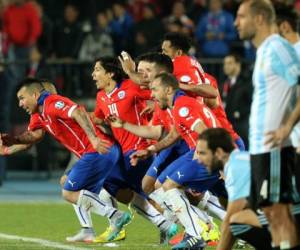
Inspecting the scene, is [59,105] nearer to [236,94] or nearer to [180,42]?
[180,42]

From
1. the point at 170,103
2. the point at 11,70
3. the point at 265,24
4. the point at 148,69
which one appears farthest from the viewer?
the point at 11,70

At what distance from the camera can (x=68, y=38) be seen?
2348cm

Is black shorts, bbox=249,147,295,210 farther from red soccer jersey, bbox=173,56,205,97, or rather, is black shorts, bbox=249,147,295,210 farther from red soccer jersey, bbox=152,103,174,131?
red soccer jersey, bbox=173,56,205,97

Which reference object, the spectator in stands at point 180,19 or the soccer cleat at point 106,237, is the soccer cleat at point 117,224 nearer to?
the soccer cleat at point 106,237

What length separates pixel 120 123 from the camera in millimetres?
→ 12062

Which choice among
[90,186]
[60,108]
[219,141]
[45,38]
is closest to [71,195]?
[90,186]

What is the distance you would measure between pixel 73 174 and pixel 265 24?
4.14 meters

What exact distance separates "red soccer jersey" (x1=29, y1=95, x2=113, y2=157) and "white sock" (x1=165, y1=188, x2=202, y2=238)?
4.81 ft

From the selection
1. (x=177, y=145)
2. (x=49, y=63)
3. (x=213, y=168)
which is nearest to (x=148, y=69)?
(x=177, y=145)

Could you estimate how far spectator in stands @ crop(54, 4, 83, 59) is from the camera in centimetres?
2336

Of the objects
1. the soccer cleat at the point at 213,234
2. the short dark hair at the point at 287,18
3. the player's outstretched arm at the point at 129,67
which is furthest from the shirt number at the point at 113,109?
the short dark hair at the point at 287,18

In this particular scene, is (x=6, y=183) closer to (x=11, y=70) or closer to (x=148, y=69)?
(x=11, y=70)

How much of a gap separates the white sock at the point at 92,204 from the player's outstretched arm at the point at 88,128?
28.9 inches

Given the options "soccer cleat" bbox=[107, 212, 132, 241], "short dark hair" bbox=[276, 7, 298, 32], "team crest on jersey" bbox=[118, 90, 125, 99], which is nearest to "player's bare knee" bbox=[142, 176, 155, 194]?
"soccer cleat" bbox=[107, 212, 132, 241]
